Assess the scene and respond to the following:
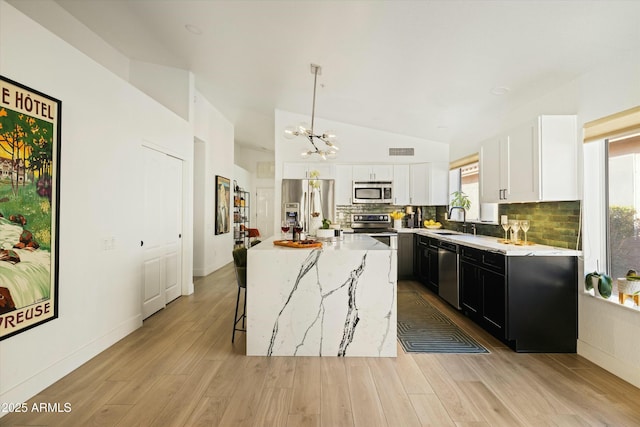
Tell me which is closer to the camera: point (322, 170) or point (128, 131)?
point (128, 131)

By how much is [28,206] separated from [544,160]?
4297mm

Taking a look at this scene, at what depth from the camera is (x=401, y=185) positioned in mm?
6371

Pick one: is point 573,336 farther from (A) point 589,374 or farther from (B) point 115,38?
(B) point 115,38

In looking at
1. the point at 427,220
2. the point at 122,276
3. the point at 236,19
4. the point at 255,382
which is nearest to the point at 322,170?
the point at 427,220

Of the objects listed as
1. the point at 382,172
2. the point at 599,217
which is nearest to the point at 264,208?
the point at 382,172

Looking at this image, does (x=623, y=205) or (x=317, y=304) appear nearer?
(x=623, y=205)

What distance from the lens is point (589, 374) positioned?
2.56m

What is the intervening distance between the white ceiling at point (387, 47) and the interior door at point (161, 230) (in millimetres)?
1499

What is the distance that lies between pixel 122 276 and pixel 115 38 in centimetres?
314

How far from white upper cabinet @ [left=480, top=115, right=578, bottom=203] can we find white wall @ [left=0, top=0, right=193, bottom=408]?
414 centimetres

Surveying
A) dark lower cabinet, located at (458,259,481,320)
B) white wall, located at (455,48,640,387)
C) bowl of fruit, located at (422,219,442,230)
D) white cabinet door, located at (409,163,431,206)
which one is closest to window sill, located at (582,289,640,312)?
white wall, located at (455,48,640,387)

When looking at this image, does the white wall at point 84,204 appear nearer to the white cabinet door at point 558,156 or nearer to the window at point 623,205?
the white cabinet door at point 558,156

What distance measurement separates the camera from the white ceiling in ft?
7.60

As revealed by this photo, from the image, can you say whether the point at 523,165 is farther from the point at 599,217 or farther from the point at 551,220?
the point at 599,217
